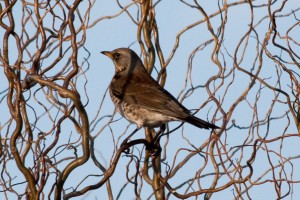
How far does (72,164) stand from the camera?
315cm

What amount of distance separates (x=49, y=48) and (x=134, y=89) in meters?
1.57

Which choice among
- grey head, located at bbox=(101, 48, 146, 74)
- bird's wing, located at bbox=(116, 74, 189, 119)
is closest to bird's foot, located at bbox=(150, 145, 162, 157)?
bird's wing, located at bbox=(116, 74, 189, 119)

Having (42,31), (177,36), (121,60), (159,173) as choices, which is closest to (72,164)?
(42,31)

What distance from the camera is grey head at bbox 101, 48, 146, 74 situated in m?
6.34

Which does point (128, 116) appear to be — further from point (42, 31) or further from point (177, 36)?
point (42, 31)

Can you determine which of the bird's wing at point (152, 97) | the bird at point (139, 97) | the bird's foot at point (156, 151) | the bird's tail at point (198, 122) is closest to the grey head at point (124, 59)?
the bird at point (139, 97)

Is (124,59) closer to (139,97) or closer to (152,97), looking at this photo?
(139,97)

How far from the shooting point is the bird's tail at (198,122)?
4.24 meters

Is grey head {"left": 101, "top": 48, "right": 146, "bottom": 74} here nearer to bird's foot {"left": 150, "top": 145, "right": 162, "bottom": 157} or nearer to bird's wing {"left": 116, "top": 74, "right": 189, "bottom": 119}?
bird's wing {"left": 116, "top": 74, "right": 189, "bottom": 119}

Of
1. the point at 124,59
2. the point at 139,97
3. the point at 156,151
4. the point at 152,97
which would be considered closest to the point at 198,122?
the point at 156,151

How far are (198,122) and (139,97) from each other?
133 cm

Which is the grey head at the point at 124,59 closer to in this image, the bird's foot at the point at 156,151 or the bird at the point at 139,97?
the bird at the point at 139,97

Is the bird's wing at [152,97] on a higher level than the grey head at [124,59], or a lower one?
lower

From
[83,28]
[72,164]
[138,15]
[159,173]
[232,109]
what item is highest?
[138,15]
